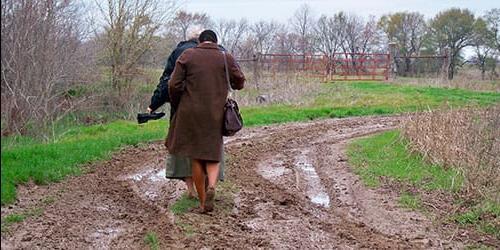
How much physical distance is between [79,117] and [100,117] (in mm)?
1218

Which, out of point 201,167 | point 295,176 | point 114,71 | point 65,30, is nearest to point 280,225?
point 201,167

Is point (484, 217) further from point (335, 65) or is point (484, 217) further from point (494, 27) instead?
point (494, 27)

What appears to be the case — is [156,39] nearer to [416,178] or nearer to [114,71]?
[114,71]

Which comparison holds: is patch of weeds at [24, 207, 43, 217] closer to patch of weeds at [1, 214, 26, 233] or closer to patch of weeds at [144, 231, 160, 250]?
patch of weeds at [1, 214, 26, 233]

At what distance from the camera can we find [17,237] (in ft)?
19.6

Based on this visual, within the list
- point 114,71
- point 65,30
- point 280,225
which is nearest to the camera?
point 280,225

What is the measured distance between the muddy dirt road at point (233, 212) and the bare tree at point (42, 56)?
1942 mm

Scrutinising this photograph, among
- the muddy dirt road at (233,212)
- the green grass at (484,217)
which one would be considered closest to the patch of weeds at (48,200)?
the muddy dirt road at (233,212)

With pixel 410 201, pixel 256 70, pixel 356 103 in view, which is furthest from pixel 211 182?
pixel 256 70

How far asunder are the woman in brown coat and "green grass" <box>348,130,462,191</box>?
116 inches

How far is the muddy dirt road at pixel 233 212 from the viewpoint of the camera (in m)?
6.03

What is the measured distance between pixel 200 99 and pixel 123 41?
18464 mm

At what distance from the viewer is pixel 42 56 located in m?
14.6

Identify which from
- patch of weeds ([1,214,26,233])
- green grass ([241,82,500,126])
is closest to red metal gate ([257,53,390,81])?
green grass ([241,82,500,126])
